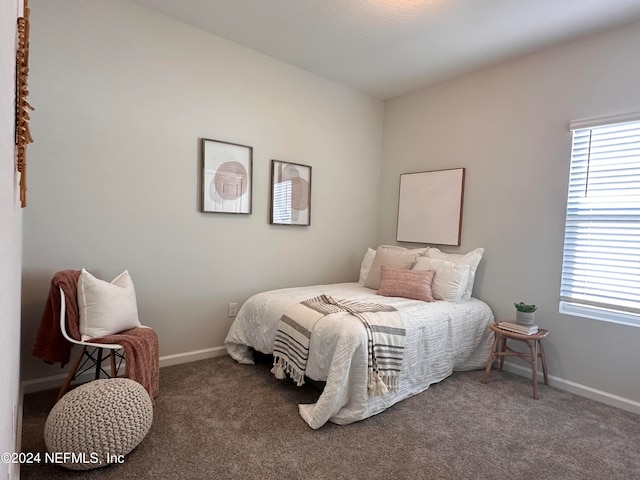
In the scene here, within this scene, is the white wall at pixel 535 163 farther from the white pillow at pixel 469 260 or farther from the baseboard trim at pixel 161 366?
the baseboard trim at pixel 161 366

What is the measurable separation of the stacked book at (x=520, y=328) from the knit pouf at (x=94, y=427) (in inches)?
103

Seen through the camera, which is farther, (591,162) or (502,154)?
(502,154)

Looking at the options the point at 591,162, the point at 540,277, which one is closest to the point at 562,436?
the point at 540,277

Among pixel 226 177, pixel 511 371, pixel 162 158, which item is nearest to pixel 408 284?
pixel 511 371

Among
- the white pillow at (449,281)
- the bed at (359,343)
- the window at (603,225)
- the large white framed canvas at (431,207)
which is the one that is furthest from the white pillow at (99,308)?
the window at (603,225)

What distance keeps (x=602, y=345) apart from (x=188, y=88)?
3.81 meters

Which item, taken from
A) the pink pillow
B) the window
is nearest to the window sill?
the window

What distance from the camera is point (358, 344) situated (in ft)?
6.88

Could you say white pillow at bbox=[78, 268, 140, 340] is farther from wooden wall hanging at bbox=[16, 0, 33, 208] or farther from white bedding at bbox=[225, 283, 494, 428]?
wooden wall hanging at bbox=[16, 0, 33, 208]

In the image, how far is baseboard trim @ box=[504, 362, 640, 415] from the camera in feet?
7.97

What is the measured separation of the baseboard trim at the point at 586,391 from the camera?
2428 mm

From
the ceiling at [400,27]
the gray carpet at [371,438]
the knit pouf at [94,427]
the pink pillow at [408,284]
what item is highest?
the ceiling at [400,27]

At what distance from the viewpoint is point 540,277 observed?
2902 millimetres

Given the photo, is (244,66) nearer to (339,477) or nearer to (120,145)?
(120,145)
